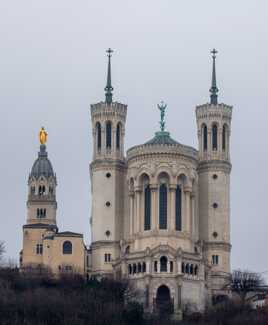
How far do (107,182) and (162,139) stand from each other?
23.4 feet

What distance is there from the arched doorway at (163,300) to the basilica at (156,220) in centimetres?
9

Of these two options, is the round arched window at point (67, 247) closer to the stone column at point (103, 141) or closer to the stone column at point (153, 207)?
the stone column at point (153, 207)

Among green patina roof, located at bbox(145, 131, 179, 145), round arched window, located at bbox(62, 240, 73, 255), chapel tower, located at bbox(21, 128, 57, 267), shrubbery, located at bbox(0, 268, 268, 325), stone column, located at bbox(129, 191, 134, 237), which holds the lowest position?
shrubbery, located at bbox(0, 268, 268, 325)

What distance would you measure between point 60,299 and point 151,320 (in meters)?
8.23

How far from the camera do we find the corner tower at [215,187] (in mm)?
146500

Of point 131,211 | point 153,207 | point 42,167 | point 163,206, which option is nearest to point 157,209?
point 153,207

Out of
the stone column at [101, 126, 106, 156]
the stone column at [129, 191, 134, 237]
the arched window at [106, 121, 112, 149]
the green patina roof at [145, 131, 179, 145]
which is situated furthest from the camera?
the arched window at [106, 121, 112, 149]

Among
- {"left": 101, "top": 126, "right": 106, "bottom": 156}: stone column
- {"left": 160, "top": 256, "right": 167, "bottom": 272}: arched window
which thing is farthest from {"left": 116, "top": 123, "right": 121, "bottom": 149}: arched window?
{"left": 160, "top": 256, "right": 167, "bottom": 272}: arched window

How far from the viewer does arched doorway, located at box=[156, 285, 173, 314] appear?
136250mm

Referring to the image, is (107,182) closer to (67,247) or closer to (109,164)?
(109,164)

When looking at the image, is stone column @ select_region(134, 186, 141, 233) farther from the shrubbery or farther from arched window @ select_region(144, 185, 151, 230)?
the shrubbery

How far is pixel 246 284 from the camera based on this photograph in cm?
14725

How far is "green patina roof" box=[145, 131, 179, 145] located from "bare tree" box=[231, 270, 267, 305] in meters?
15.5

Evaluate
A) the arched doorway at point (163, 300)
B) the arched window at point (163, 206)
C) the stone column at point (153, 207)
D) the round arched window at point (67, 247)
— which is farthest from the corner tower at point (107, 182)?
the arched doorway at point (163, 300)
